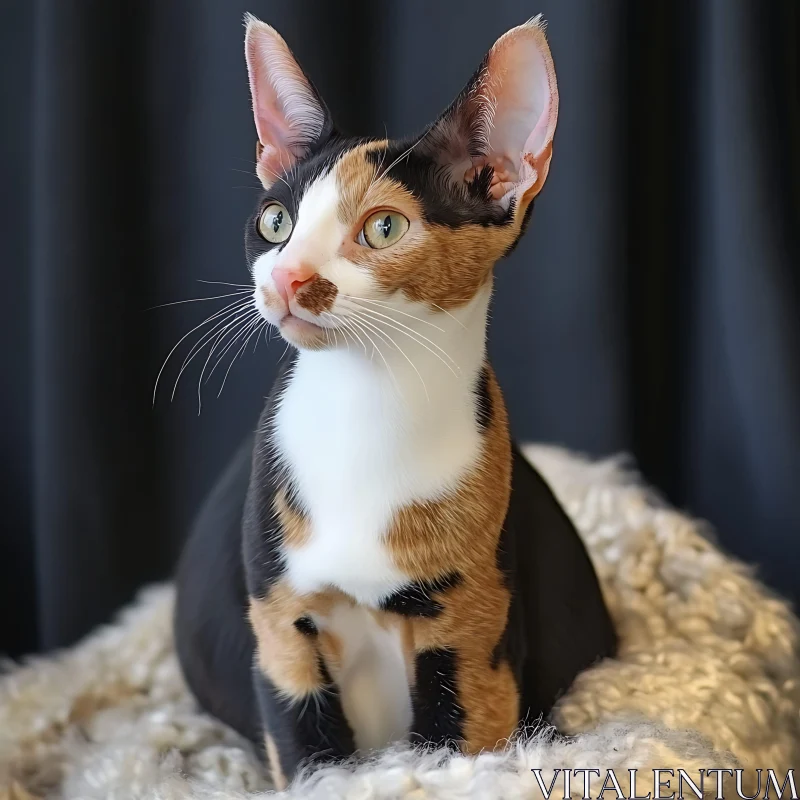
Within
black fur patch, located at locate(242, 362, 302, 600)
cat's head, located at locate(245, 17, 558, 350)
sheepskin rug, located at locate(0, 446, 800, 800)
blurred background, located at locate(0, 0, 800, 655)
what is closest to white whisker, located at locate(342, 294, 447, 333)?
cat's head, located at locate(245, 17, 558, 350)

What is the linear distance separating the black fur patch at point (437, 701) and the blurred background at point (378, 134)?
67 cm

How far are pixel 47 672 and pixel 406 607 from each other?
1.66 feet

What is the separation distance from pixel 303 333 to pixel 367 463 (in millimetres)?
107

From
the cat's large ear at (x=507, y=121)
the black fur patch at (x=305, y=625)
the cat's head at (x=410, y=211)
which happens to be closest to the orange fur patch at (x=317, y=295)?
the cat's head at (x=410, y=211)

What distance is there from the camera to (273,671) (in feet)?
2.23

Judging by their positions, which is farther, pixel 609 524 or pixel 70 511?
pixel 70 511

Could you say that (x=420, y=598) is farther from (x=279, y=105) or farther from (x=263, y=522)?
(x=279, y=105)

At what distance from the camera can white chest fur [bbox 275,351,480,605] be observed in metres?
0.63

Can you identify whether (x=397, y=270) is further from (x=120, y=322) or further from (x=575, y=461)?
(x=120, y=322)

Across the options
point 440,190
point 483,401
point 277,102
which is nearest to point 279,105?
point 277,102

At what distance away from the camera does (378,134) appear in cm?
120

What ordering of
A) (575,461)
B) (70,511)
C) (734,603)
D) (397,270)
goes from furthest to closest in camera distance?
(70,511), (575,461), (734,603), (397,270)

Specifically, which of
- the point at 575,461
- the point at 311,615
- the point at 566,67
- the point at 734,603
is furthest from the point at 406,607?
the point at 566,67

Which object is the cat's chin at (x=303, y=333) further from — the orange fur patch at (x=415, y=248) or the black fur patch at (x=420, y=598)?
the black fur patch at (x=420, y=598)
